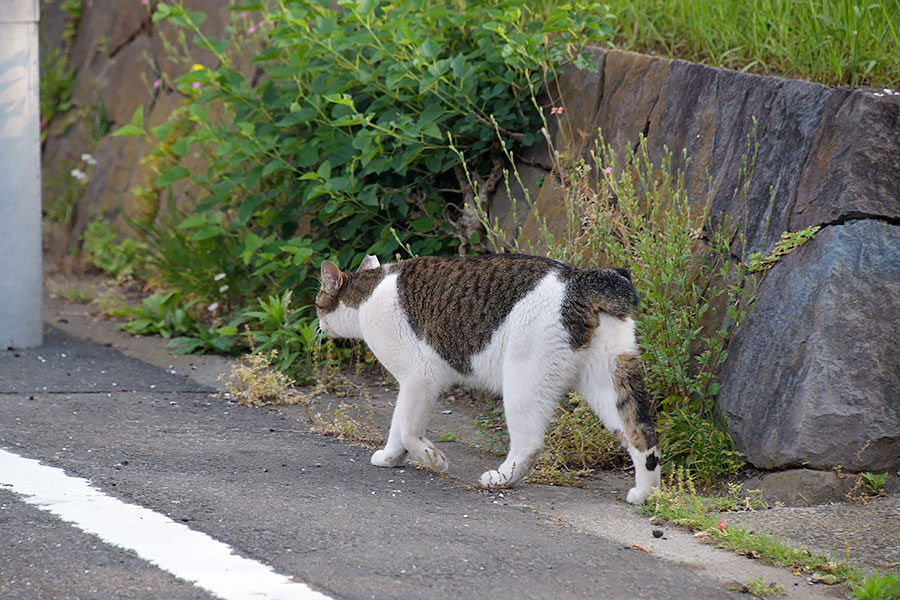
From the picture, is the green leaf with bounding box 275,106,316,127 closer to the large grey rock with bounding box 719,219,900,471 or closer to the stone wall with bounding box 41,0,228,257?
the large grey rock with bounding box 719,219,900,471

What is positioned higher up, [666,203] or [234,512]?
[666,203]

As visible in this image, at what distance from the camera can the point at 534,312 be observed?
416cm

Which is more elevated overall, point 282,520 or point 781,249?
point 781,249

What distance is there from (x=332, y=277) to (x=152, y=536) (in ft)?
5.65

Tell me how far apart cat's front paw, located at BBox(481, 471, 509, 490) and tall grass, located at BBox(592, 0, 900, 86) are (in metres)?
2.49

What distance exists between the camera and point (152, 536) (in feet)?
11.8

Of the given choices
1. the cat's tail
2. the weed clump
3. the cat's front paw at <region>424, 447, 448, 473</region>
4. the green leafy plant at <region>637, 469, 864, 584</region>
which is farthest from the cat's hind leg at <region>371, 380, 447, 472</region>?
the weed clump

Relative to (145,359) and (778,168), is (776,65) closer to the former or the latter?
(778,168)

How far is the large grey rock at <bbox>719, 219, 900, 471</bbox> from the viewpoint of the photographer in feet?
13.8

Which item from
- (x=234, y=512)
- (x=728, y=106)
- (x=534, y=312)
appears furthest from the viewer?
(x=728, y=106)

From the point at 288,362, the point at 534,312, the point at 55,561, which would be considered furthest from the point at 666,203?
the point at 55,561

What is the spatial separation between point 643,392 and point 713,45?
2441mm

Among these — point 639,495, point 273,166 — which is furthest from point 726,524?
point 273,166

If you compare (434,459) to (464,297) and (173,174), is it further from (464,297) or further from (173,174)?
(173,174)
